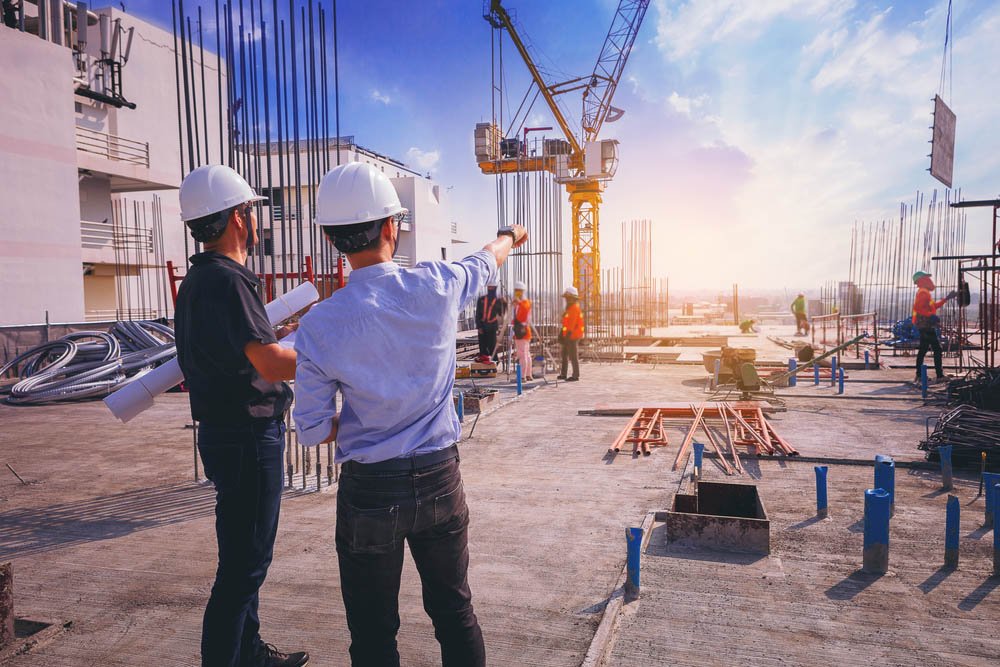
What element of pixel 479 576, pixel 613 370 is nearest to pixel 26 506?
pixel 479 576

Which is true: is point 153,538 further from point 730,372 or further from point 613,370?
point 613,370

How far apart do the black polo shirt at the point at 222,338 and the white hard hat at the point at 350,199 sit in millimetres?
520

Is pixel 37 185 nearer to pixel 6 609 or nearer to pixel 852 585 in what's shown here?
pixel 6 609

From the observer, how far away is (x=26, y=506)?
5016mm

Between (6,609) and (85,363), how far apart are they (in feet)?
33.9

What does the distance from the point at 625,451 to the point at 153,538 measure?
416cm

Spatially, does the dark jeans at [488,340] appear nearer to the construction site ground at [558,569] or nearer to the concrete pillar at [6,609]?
the construction site ground at [558,569]

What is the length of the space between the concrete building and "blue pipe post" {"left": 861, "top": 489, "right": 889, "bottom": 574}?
1067 centimetres

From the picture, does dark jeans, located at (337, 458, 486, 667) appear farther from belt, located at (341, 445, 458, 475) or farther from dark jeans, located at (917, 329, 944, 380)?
dark jeans, located at (917, 329, 944, 380)

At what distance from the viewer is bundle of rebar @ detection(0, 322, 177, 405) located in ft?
34.0

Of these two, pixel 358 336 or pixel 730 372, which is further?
pixel 730 372

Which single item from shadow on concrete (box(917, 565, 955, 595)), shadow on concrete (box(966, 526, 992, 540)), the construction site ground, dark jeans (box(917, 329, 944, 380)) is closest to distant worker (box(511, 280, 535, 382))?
the construction site ground

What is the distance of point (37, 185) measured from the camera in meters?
16.3

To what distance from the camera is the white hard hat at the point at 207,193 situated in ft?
8.13
